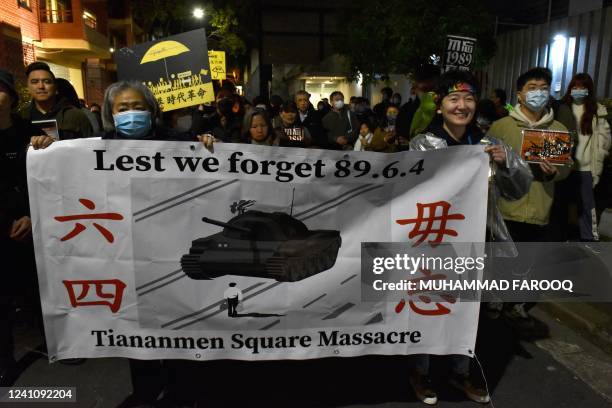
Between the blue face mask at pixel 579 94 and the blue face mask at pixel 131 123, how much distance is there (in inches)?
162

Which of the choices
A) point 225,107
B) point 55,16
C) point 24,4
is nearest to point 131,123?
point 225,107

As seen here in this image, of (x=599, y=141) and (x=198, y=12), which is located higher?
(x=198, y=12)

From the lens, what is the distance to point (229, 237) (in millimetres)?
2463

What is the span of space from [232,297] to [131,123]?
3.39ft

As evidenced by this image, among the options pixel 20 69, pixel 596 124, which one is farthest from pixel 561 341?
pixel 20 69

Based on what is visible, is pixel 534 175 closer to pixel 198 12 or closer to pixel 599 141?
pixel 599 141

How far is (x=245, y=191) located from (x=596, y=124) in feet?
13.4

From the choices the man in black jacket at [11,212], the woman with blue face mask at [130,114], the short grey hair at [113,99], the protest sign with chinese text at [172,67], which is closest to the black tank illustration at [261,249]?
the woman with blue face mask at [130,114]

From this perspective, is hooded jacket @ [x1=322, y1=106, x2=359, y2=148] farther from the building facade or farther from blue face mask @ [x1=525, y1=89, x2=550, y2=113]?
the building facade

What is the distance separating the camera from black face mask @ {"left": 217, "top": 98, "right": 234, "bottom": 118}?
22.0 ft

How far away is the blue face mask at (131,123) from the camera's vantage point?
250 cm

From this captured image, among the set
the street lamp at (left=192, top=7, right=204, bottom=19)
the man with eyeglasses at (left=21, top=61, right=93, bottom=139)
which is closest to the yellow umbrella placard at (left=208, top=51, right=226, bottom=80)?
the man with eyeglasses at (left=21, top=61, right=93, bottom=139)

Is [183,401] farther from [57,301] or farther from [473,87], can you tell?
[473,87]

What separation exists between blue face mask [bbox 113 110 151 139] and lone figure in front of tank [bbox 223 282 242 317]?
36.3 inches
